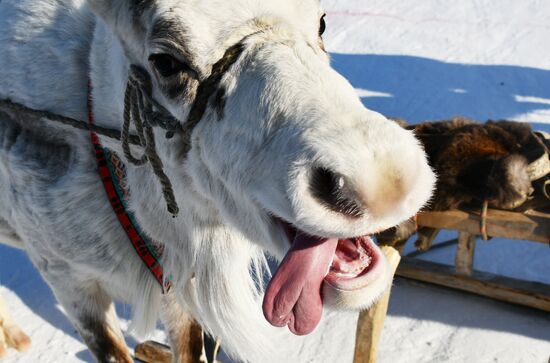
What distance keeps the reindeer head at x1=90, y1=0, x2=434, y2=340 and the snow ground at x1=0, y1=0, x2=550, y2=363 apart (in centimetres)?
175

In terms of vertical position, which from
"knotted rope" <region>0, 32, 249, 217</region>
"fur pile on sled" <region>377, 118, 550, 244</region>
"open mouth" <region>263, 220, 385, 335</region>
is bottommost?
"fur pile on sled" <region>377, 118, 550, 244</region>

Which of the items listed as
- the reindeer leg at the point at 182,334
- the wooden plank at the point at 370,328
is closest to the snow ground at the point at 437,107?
the wooden plank at the point at 370,328

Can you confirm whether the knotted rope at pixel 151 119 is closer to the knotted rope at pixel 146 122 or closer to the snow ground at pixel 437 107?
the knotted rope at pixel 146 122

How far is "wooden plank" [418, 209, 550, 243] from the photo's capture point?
2.65 metres

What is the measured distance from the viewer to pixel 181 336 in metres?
2.61

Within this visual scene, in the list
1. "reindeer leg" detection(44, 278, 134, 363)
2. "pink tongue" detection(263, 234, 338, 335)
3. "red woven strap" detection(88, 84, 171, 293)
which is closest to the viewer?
"pink tongue" detection(263, 234, 338, 335)

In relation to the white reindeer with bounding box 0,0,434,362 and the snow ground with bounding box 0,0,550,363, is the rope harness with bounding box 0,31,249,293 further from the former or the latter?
the snow ground with bounding box 0,0,550,363

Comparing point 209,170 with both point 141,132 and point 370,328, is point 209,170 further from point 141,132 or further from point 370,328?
point 370,328

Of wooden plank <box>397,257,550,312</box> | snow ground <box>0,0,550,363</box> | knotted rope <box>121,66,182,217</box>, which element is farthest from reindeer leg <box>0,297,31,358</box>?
wooden plank <box>397,257,550,312</box>

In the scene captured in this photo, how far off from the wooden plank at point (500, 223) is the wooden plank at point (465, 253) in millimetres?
422

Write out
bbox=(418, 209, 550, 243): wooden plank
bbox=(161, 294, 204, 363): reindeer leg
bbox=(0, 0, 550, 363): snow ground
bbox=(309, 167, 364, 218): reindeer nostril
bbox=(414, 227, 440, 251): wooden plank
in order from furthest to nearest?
bbox=(0, 0, 550, 363): snow ground → bbox=(414, 227, 440, 251): wooden plank → bbox=(418, 209, 550, 243): wooden plank → bbox=(161, 294, 204, 363): reindeer leg → bbox=(309, 167, 364, 218): reindeer nostril

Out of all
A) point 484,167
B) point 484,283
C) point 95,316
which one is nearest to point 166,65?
point 95,316

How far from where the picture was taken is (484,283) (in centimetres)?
327

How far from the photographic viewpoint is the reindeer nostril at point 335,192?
1206mm
